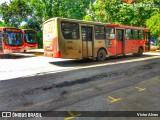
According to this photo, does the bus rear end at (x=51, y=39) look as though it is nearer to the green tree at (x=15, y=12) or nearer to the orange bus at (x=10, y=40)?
the orange bus at (x=10, y=40)

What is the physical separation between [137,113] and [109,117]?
29.2 inches

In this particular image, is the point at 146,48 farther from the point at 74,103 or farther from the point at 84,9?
the point at 84,9

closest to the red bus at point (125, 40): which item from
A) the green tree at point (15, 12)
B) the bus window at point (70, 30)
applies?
the bus window at point (70, 30)

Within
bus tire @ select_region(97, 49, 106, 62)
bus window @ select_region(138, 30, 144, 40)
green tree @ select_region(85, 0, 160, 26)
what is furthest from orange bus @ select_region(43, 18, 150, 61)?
green tree @ select_region(85, 0, 160, 26)

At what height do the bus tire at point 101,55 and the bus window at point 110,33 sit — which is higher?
the bus window at point 110,33

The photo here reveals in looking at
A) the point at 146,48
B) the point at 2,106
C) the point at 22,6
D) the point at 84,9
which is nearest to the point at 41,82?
the point at 2,106

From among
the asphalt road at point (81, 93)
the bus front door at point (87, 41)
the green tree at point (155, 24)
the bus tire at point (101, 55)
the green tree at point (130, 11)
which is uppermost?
the green tree at point (130, 11)

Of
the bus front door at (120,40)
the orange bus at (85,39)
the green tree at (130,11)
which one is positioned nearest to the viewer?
the orange bus at (85,39)

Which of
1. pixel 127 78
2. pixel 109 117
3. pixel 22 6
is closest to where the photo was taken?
pixel 109 117

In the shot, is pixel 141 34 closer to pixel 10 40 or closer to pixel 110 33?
pixel 110 33

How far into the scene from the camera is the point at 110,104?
4.95 m

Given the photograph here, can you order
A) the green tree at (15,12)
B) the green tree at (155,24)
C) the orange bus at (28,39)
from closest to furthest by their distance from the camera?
the orange bus at (28,39)
the green tree at (155,24)
the green tree at (15,12)

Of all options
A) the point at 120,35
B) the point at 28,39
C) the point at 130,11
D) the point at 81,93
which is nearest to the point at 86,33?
the point at 120,35

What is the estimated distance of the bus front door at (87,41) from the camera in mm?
12625
